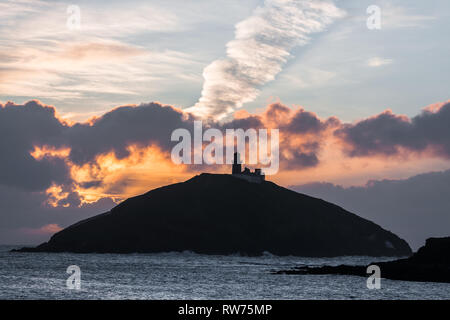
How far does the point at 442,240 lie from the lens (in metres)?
111

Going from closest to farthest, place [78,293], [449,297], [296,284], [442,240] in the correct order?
1. [78,293]
2. [449,297]
3. [296,284]
4. [442,240]

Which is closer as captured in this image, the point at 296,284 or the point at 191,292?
the point at 191,292

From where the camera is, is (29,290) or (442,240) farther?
(442,240)
